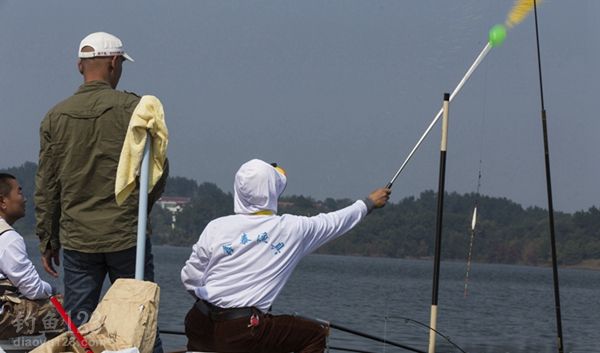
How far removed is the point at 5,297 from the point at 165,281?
5080cm

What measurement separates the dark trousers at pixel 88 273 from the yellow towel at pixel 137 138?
11.7 inches

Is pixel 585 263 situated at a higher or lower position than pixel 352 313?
higher

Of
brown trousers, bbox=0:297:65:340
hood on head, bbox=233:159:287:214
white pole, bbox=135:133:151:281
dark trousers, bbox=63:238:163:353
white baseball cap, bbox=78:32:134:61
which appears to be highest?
white baseball cap, bbox=78:32:134:61

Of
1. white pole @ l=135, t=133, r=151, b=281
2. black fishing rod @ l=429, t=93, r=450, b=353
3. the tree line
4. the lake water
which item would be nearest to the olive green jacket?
white pole @ l=135, t=133, r=151, b=281

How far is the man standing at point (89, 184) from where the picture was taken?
18.9ft

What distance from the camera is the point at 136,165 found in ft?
18.4

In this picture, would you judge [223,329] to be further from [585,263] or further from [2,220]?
[585,263]

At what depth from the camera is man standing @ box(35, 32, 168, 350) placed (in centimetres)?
575

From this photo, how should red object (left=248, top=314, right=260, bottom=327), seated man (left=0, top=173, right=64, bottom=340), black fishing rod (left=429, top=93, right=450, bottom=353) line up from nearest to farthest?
red object (left=248, top=314, right=260, bottom=327) < seated man (left=0, top=173, right=64, bottom=340) < black fishing rod (left=429, top=93, right=450, bottom=353)

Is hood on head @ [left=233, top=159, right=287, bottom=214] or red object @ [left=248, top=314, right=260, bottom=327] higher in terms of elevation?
hood on head @ [left=233, top=159, right=287, bottom=214]

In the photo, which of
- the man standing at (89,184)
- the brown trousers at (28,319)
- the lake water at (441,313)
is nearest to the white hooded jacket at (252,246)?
the man standing at (89,184)

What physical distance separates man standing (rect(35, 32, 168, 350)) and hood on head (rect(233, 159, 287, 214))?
0.52 m

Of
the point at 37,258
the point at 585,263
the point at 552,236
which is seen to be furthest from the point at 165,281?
the point at 585,263

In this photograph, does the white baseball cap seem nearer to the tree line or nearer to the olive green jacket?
the olive green jacket
